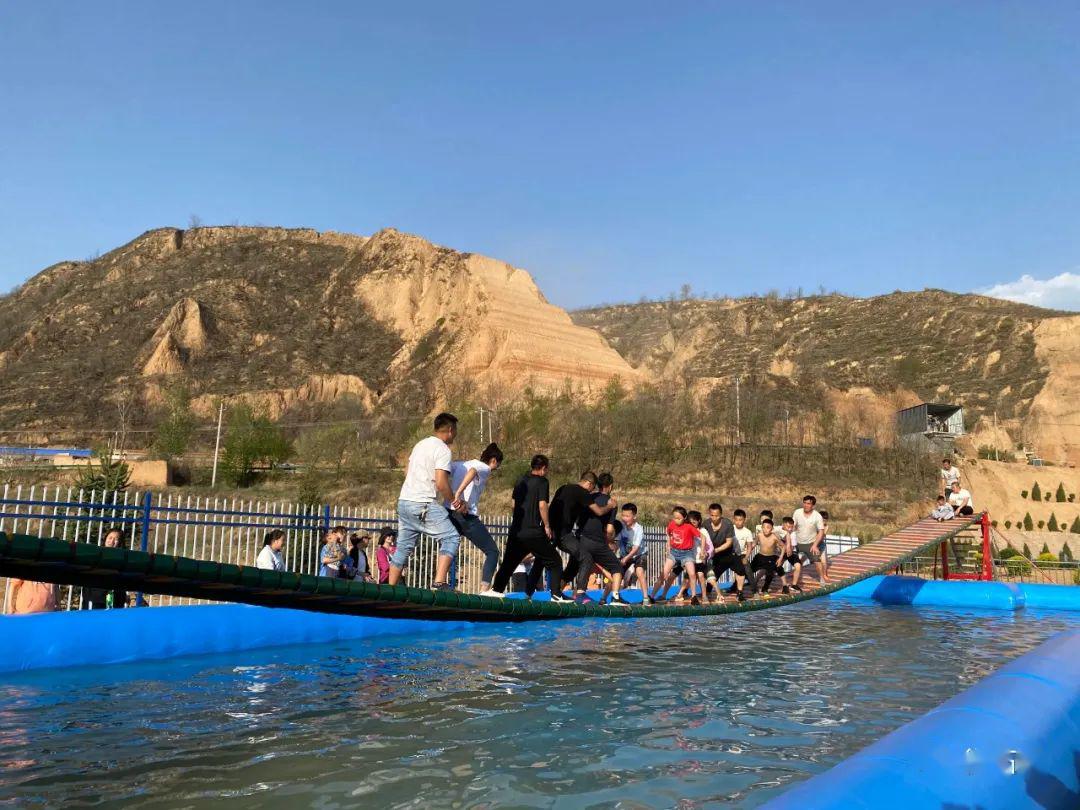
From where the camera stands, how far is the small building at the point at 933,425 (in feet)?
168

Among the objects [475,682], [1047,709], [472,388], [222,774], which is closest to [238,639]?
[475,682]

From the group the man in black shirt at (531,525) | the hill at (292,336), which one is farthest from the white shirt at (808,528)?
the hill at (292,336)

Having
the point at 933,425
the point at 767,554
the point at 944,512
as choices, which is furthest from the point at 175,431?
the point at 767,554

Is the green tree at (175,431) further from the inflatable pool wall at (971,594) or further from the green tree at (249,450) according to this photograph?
the inflatable pool wall at (971,594)

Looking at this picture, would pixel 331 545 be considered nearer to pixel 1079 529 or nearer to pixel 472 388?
pixel 1079 529

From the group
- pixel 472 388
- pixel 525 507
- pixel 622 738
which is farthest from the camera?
pixel 472 388

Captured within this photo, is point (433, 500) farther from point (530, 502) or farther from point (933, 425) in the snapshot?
point (933, 425)

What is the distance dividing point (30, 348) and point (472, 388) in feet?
181

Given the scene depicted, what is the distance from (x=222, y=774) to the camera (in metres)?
4.37

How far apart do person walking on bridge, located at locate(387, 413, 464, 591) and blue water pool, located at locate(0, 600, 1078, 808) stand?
1.09 metres

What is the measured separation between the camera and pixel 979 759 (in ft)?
11.1

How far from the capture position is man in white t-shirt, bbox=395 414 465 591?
793cm

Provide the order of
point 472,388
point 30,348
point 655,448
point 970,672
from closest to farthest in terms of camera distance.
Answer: point 970,672 → point 655,448 → point 472,388 → point 30,348

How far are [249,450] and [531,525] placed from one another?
53.1 m
